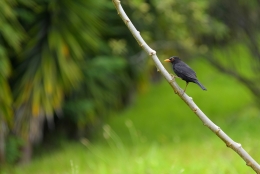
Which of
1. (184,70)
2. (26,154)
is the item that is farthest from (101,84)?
(184,70)

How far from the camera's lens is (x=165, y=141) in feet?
31.9

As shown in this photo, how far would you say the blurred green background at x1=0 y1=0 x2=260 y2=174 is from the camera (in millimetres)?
7746

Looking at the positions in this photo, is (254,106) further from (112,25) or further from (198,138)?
(112,25)

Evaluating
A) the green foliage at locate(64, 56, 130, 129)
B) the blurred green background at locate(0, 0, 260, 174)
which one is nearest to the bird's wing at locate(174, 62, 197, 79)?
the blurred green background at locate(0, 0, 260, 174)

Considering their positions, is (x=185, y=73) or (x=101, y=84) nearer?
(x=185, y=73)

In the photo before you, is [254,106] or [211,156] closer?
[211,156]

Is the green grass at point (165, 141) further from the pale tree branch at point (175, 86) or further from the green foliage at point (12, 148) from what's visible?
the pale tree branch at point (175, 86)

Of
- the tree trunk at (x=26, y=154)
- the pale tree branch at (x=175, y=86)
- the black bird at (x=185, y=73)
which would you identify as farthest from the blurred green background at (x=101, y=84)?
the pale tree branch at (x=175, y=86)

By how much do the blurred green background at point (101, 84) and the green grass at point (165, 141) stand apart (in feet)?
0.09

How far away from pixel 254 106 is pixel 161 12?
3742 millimetres

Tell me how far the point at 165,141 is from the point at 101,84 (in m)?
1.51

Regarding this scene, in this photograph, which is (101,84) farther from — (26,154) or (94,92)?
(26,154)

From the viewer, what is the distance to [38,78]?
8.34 meters

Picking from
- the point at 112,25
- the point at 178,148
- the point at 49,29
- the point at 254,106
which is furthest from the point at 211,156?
the point at 254,106
